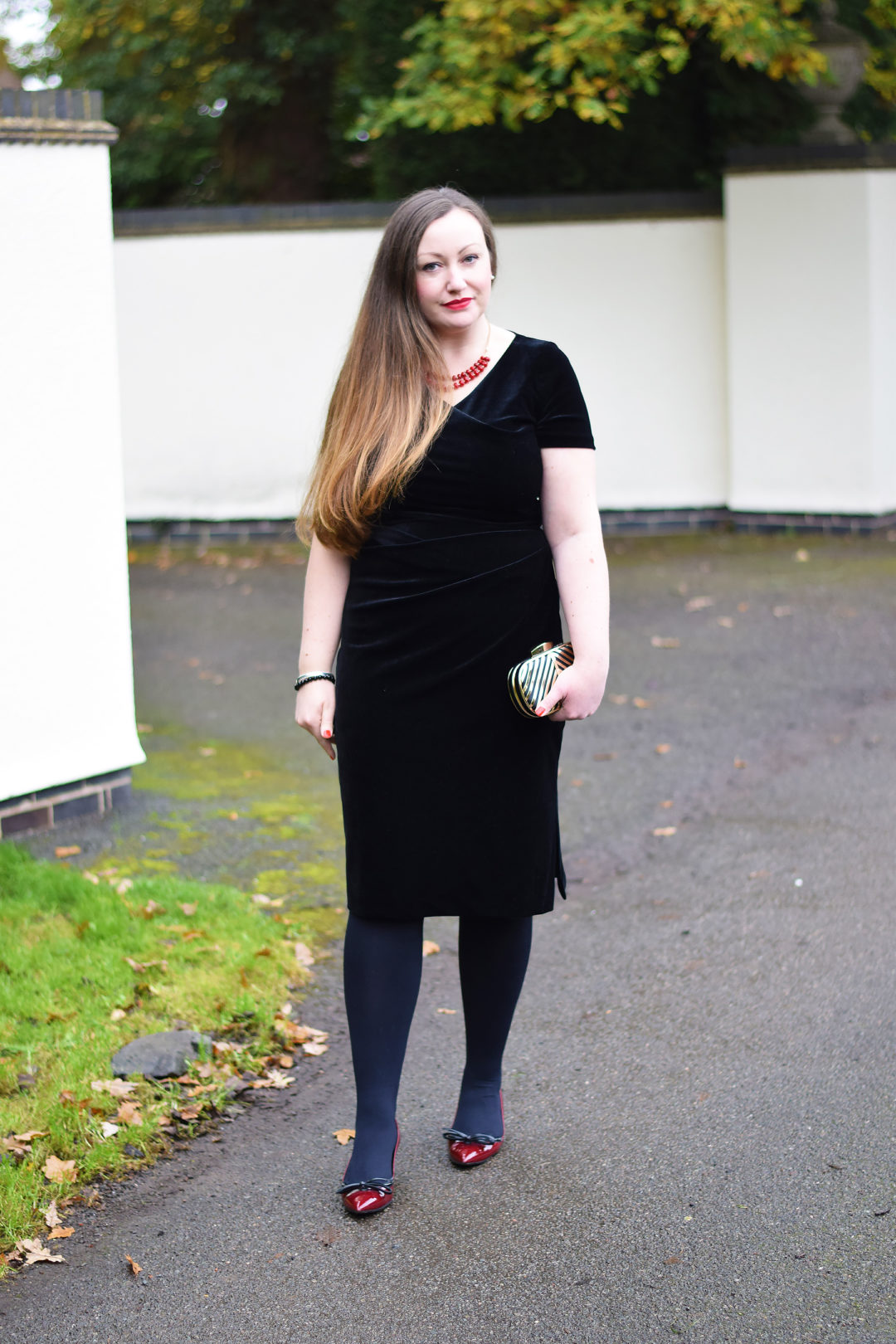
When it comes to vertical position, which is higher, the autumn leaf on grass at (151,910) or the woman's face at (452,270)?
the woman's face at (452,270)

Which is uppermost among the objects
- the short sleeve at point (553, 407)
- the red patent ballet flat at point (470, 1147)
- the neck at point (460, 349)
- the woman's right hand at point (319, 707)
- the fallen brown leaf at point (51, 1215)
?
the neck at point (460, 349)

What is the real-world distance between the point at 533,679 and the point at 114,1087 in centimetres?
155

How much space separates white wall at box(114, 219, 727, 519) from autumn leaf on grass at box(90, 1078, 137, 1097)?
28.0ft

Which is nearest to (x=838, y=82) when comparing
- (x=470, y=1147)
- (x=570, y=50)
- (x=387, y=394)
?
(x=570, y=50)

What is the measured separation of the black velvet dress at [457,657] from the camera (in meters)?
3.02

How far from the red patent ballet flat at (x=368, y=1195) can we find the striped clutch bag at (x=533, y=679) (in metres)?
0.98

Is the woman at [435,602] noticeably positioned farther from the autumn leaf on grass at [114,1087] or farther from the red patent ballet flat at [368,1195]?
the autumn leaf on grass at [114,1087]

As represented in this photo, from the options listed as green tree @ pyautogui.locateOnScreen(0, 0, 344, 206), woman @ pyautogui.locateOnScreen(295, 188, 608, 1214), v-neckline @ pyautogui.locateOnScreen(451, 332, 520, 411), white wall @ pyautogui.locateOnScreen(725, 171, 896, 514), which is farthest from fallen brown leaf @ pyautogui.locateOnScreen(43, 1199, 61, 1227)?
green tree @ pyautogui.locateOnScreen(0, 0, 344, 206)

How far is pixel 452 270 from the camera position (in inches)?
117

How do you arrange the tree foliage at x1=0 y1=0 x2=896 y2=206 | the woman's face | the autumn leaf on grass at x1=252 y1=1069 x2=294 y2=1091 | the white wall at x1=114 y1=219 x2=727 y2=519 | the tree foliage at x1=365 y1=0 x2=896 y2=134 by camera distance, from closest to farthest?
the woman's face < the autumn leaf on grass at x1=252 y1=1069 x2=294 y2=1091 < the tree foliage at x1=365 y1=0 x2=896 y2=134 < the tree foliage at x1=0 y1=0 x2=896 y2=206 < the white wall at x1=114 y1=219 x2=727 y2=519

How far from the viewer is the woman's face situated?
2969 millimetres

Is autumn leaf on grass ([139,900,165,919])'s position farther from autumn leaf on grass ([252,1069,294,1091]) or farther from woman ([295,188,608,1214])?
woman ([295,188,608,1214])

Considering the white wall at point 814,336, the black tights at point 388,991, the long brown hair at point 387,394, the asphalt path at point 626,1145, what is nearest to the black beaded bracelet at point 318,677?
the long brown hair at point 387,394

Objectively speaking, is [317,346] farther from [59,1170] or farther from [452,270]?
[59,1170]
